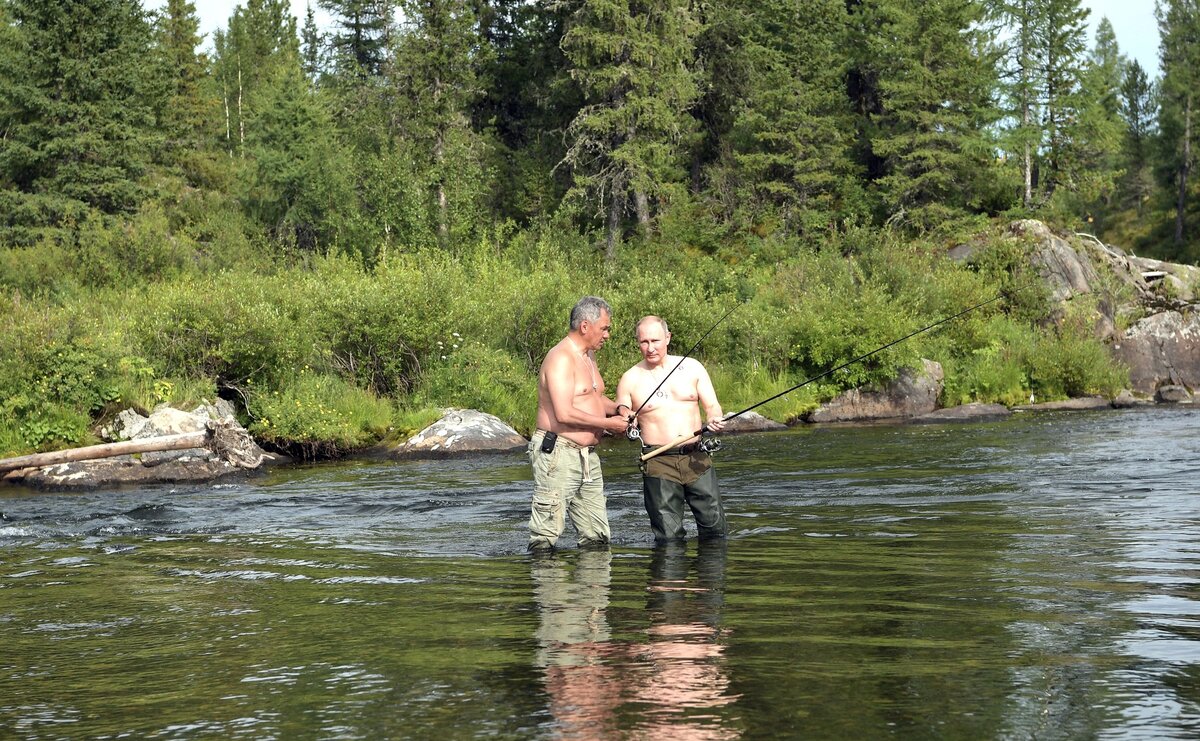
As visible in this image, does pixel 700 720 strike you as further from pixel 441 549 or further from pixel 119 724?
pixel 441 549

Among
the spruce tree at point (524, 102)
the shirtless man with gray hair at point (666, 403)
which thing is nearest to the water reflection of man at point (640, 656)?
the shirtless man with gray hair at point (666, 403)

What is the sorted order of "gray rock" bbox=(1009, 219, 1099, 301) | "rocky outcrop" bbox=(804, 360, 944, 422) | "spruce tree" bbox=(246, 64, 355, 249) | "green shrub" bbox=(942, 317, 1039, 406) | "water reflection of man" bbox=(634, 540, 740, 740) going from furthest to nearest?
"spruce tree" bbox=(246, 64, 355, 249)
"gray rock" bbox=(1009, 219, 1099, 301)
"green shrub" bbox=(942, 317, 1039, 406)
"rocky outcrop" bbox=(804, 360, 944, 422)
"water reflection of man" bbox=(634, 540, 740, 740)

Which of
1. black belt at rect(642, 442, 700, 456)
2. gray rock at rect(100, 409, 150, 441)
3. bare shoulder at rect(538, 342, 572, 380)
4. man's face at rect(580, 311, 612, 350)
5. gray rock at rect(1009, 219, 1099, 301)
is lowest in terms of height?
gray rock at rect(100, 409, 150, 441)

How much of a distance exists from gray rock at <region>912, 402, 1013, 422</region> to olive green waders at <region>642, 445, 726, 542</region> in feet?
54.9

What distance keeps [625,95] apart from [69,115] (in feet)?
60.2

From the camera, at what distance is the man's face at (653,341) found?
9.87 metres

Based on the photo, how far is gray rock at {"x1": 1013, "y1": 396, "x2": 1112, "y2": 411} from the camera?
1116 inches

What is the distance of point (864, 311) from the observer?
92.5 feet

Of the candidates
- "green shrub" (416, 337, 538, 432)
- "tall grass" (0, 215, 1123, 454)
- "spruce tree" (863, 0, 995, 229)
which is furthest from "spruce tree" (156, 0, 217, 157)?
"green shrub" (416, 337, 538, 432)

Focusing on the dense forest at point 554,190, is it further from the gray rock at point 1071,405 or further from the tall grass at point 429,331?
the gray rock at point 1071,405

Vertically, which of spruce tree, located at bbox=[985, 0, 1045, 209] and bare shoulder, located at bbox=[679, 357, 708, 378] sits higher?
spruce tree, located at bbox=[985, 0, 1045, 209]

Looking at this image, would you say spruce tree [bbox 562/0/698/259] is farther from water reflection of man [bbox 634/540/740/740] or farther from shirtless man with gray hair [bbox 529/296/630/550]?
water reflection of man [bbox 634/540/740/740]

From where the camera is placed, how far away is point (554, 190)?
153ft

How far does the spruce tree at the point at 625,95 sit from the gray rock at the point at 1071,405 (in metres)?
15.3
